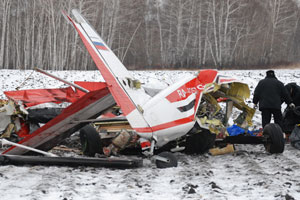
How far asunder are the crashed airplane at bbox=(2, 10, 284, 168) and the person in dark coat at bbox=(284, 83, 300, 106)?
2.03 metres

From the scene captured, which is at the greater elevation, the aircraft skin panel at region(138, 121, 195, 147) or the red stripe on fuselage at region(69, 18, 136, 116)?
the red stripe on fuselage at region(69, 18, 136, 116)

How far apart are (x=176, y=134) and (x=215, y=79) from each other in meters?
1.34

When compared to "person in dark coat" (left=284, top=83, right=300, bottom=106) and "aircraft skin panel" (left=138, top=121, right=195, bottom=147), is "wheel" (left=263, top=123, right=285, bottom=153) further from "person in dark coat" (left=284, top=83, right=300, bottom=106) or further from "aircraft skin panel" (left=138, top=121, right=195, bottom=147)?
"person in dark coat" (left=284, top=83, right=300, bottom=106)

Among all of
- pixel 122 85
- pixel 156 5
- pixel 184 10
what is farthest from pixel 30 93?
pixel 156 5

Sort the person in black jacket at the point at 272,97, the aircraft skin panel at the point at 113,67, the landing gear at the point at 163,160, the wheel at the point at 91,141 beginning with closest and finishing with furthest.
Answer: the landing gear at the point at 163,160 → the aircraft skin panel at the point at 113,67 → the wheel at the point at 91,141 → the person in black jacket at the point at 272,97

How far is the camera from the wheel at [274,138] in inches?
249

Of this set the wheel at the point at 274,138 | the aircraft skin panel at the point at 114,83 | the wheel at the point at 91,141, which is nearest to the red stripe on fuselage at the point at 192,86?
the aircraft skin panel at the point at 114,83

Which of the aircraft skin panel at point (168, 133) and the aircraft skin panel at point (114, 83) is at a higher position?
the aircraft skin panel at point (114, 83)

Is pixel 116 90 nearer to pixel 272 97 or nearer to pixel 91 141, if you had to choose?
pixel 91 141

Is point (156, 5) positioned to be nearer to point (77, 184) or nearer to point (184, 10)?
point (184, 10)

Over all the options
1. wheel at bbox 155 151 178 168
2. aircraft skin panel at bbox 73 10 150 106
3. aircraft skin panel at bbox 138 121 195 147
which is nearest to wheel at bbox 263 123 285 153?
aircraft skin panel at bbox 138 121 195 147

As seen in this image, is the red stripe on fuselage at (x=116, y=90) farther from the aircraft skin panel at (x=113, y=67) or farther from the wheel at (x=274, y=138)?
the wheel at (x=274, y=138)

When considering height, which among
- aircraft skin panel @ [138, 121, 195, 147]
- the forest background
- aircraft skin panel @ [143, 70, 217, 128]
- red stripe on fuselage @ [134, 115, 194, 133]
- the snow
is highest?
the forest background

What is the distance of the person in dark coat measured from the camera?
8430 millimetres
